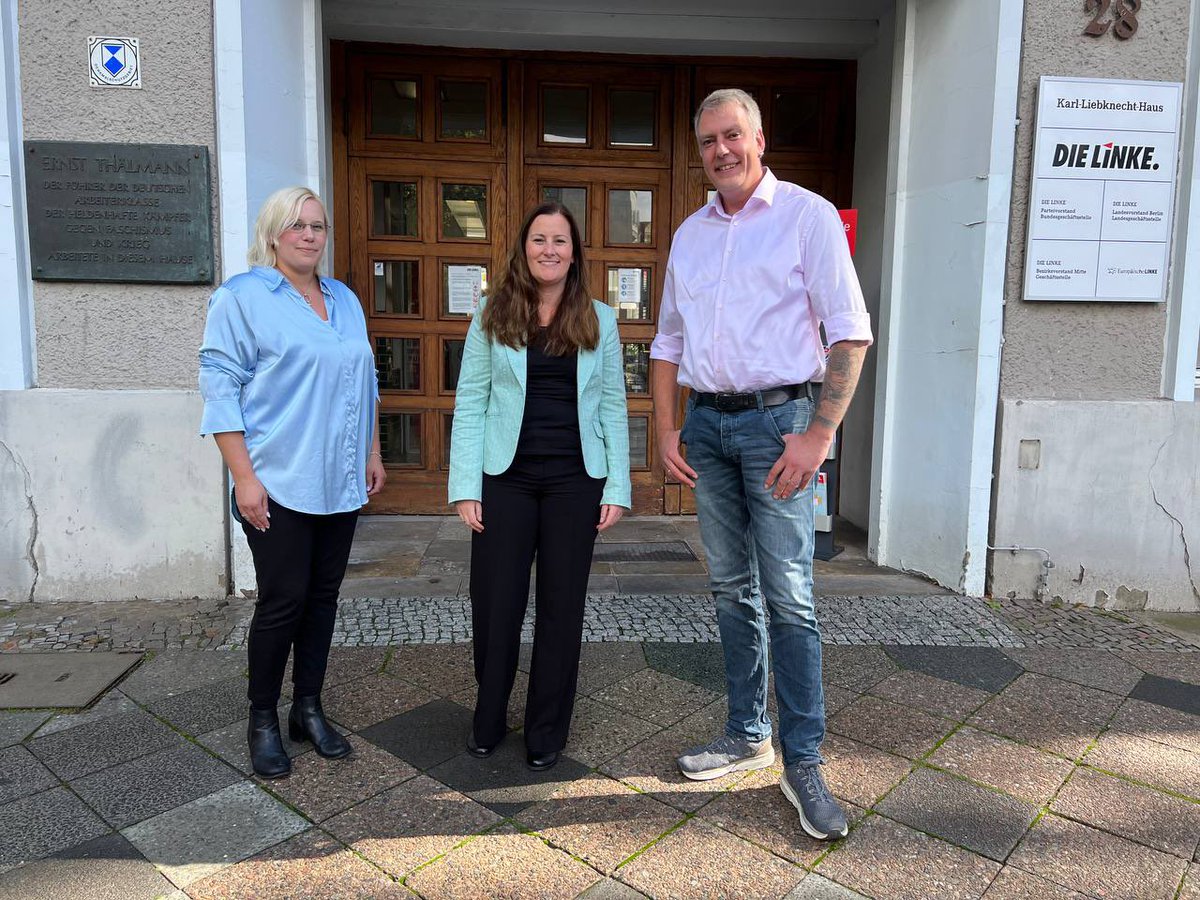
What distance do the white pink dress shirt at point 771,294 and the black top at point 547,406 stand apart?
1.37 feet

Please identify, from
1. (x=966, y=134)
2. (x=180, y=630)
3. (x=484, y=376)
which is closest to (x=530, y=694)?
(x=484, y=376)

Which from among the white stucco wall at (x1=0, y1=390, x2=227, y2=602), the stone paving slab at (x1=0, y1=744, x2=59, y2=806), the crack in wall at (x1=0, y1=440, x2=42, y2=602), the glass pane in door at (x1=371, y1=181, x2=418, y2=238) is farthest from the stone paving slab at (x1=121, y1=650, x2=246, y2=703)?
the glass pane in door at (x1=371, y1=181, x2=418, y2=238)

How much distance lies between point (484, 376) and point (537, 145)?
11.7ft

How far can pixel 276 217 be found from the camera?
2551 mm

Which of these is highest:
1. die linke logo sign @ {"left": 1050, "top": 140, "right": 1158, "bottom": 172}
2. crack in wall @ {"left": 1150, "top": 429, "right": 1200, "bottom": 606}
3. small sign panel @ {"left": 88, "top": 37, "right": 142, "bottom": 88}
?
small sign panel @ {"left": 88, "top": 37, "right": 142, "bottom": 88}

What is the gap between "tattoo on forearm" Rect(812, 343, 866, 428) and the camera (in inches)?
91.0

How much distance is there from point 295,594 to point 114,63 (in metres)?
3.07

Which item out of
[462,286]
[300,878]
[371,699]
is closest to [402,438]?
[462,286]

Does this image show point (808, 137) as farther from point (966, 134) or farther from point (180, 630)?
point (180, 630)

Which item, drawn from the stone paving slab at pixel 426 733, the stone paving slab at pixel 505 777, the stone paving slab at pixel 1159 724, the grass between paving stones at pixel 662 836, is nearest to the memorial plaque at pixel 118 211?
the stone paving slab at pixel 426 733

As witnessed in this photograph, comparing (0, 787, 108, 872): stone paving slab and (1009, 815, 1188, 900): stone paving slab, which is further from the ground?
(1009, 815, 1188, 900): stone paving slab

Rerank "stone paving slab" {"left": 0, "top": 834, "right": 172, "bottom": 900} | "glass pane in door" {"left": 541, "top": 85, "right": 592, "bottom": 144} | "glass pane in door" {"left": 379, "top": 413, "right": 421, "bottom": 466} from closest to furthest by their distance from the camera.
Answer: "stone paving slab" {"left": 0, "top": 834, "right": 172, "bottom": 900}
"glass pane in door" {"left": 541, "top": 85, "right": 592, "bottom": 144}
"glass pane in door" {"left": 379, "top": 413, "right": 421, "bottom": 466}

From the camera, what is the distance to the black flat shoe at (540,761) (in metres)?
2.72

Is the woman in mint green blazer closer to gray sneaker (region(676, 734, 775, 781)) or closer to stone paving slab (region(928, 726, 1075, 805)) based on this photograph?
gray sneaker (region(676, 734, 775, 781))
